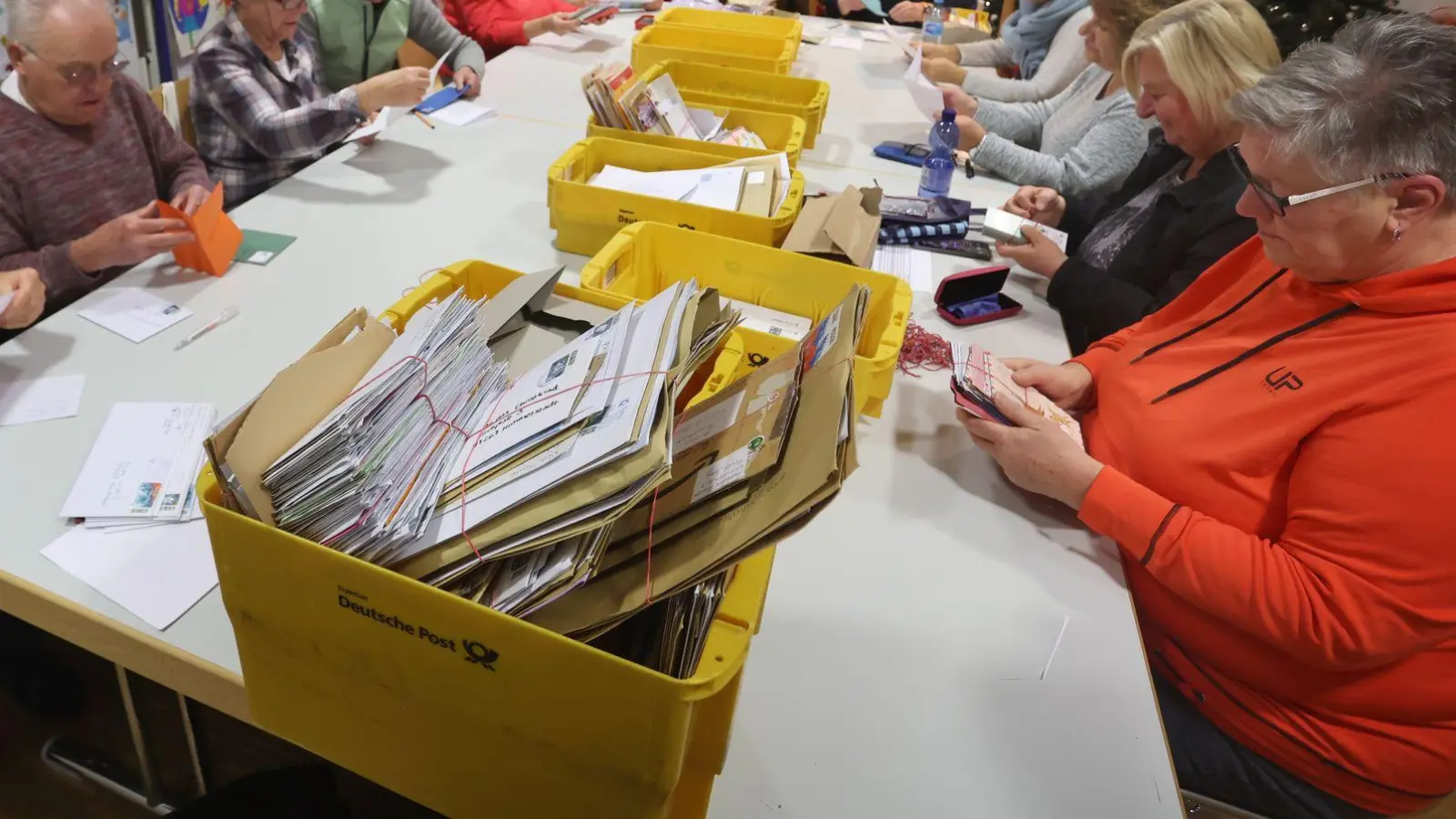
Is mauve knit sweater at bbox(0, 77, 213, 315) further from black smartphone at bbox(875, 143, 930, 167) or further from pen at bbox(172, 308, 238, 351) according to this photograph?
black smartphone at bbox(875, 143, 930, 167)

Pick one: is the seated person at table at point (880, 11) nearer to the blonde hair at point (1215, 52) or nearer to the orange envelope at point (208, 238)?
the blonde hair at point (1215, 52)

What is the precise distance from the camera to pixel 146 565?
0.99 metres

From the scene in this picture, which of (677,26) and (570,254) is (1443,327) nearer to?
(570,254)

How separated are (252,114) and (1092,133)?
6.99ft

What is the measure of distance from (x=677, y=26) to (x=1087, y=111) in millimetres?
1276

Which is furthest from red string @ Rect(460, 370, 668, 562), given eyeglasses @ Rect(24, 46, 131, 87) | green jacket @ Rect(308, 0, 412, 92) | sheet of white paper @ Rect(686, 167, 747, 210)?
green jacket @ Rect(308, 0, 412, 92)

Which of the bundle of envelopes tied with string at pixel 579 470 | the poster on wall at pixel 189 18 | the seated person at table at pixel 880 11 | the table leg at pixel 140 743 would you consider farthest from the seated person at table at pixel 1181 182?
the poster on wall at pixel 189 18

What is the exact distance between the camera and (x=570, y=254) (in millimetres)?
1767

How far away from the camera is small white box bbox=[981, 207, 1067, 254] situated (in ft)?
6.48

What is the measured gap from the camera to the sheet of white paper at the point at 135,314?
1388mm

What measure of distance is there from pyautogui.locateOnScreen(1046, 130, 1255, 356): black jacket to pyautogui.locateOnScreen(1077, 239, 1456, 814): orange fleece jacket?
32 cm

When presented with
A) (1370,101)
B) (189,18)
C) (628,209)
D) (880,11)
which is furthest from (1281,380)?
(189,18)

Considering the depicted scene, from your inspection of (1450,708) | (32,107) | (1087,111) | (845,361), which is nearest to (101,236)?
(32,107)

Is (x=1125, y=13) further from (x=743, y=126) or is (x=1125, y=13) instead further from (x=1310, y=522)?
(x=1310, y=522)
